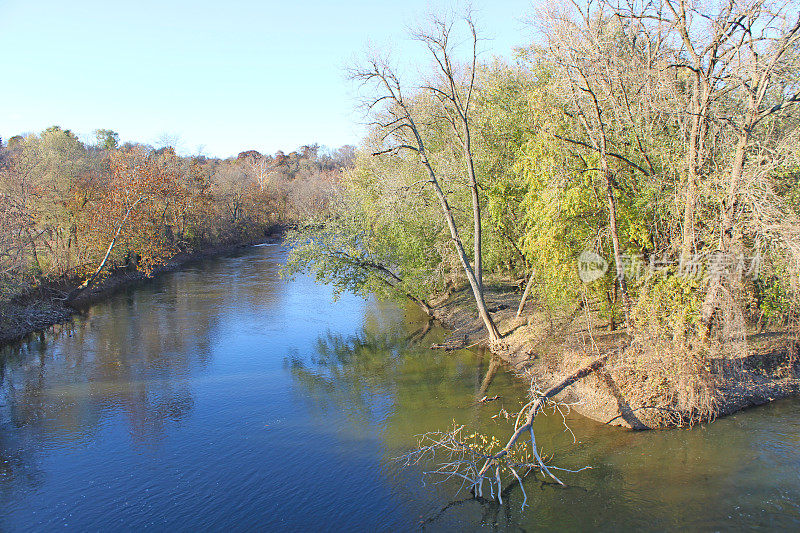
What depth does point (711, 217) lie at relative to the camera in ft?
45.1

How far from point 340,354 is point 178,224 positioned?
103 feet

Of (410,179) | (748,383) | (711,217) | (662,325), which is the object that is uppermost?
(410,179)

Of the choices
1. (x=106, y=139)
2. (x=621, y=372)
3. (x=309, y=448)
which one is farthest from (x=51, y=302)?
(x=106, y=139)

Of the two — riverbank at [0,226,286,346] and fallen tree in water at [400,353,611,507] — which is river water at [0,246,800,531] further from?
riverbank at [0,226,286,346]

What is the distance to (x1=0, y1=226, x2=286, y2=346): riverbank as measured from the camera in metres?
23.5

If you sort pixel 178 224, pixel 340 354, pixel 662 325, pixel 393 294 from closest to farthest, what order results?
pixel 662 325 → pixel 340 354 → pixel 393 294 → pixel 178 224

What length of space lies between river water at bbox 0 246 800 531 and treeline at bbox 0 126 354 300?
733 centimetres

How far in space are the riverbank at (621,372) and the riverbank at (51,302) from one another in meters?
21.5

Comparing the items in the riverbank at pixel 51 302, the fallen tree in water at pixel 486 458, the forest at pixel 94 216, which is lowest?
the fallen tree in water at pixel 486 458

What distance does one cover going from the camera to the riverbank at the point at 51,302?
2346 centimetres

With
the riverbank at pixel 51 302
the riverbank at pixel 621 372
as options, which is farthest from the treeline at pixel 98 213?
the riverbank at pixel 621 372

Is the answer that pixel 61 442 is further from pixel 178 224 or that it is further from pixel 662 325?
pixel 178 224

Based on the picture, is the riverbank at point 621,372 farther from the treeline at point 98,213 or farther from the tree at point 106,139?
the tree at point 106,139

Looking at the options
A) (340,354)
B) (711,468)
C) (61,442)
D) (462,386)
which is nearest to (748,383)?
(711,468)
